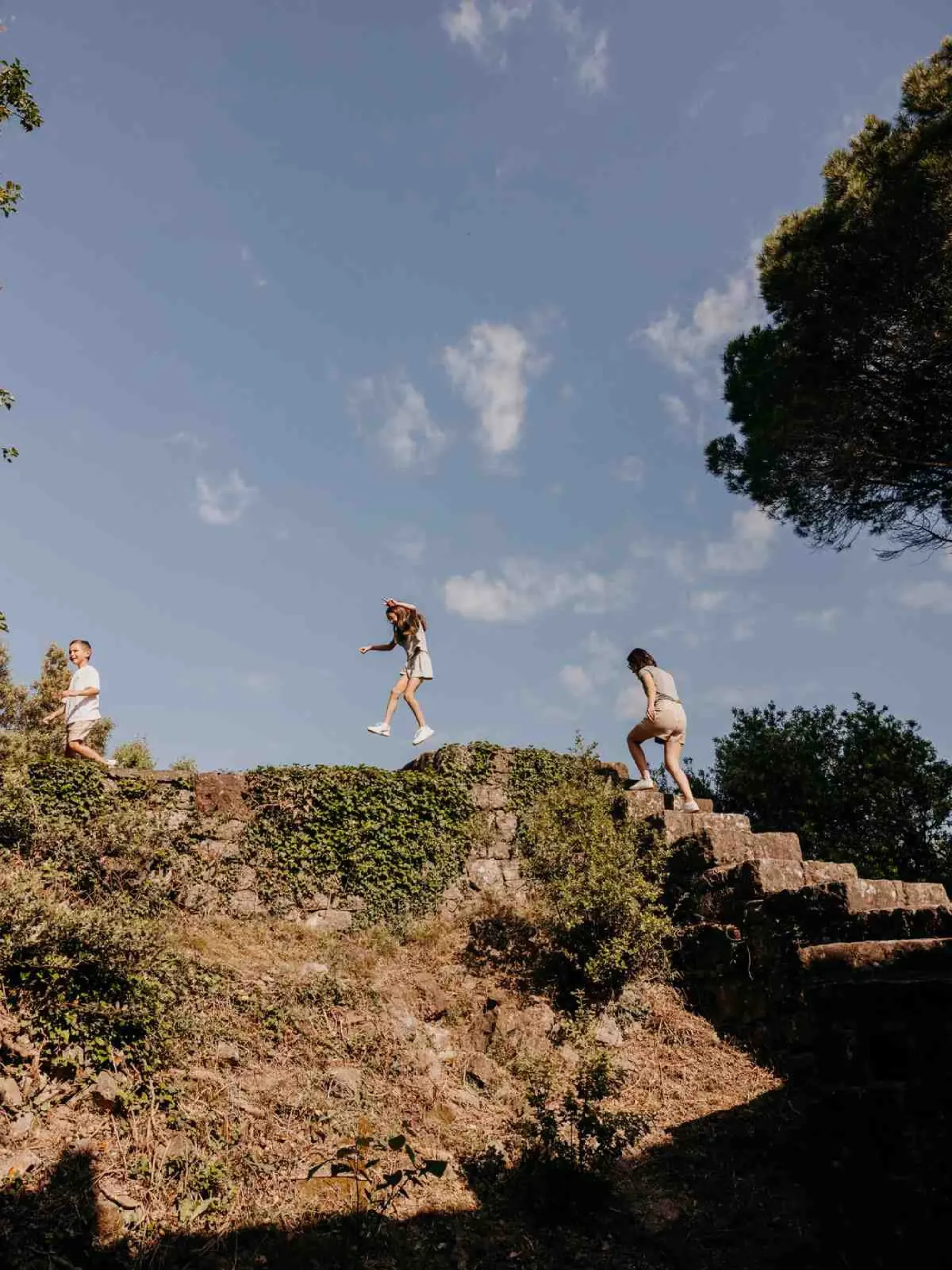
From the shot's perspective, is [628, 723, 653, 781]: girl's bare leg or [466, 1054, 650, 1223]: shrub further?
[628, 723, 653, 781]: girl's bare leg

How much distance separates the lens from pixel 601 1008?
6.79 meters

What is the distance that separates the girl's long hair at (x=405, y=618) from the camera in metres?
10.4

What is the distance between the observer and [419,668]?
33.9 feet

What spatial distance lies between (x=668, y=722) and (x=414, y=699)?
3.20 m

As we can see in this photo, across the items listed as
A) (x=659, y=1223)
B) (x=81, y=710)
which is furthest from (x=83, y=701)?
(x=659, y=1223)

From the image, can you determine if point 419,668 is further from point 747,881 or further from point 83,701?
point 747,881

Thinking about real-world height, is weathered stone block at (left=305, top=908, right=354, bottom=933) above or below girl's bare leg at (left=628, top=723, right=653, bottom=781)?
below

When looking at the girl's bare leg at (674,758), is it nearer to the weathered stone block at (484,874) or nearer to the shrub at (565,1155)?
the weathered stone block at (484,874)

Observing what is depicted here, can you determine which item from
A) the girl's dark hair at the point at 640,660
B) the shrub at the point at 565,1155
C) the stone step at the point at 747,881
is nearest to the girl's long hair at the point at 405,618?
the girl's dark hair at the point at 640,660

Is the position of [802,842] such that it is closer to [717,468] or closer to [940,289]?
[717,468]

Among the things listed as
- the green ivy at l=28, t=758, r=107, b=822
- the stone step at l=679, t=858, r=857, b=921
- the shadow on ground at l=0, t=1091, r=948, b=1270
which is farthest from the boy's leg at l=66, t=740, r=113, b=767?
the stone step at l=679, t=858, r=857, b=921

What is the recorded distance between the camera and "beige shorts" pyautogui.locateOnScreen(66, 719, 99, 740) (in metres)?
9.18

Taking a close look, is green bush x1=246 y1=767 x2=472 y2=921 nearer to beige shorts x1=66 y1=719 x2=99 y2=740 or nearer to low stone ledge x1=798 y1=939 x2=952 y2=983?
beige shorts x1=66 y1=719 x2=99 y2=740

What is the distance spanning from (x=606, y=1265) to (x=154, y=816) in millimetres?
5580
